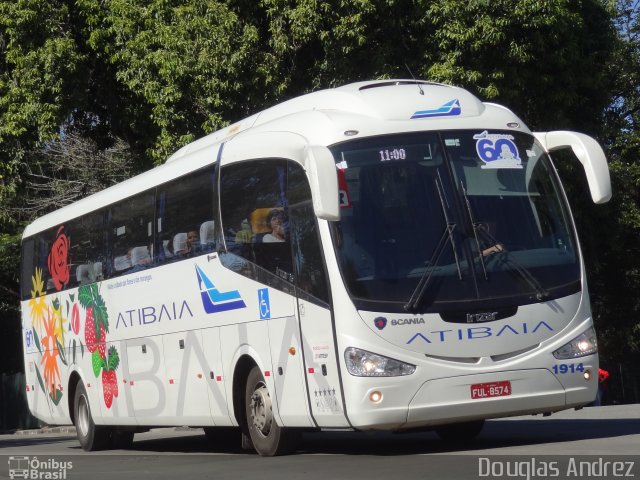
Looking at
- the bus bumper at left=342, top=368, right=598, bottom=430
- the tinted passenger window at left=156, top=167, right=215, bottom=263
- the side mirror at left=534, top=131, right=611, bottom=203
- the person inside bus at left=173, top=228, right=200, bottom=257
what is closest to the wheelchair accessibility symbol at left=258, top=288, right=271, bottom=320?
the tinted passenger window at left=156, top=167, right=215, bottom=263

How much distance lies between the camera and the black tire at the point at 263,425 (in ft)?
40.5

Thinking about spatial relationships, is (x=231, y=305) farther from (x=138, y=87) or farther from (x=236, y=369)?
(x=138, y=87)

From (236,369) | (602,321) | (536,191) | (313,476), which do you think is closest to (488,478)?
(313,476)

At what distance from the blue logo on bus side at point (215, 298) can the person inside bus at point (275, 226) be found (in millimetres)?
940

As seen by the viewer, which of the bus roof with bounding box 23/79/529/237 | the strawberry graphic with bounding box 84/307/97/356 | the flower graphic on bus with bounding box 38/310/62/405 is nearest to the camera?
the bus roof with bounding box 23/79/529/237

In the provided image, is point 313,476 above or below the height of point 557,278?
below

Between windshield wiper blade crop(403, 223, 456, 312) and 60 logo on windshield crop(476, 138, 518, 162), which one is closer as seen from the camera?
windshield wiper blade crop(403, 223, 456, 312)

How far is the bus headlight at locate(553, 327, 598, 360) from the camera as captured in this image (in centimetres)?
1114

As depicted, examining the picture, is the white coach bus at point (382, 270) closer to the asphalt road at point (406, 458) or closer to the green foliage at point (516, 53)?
the asphalt road at point (406, 458)

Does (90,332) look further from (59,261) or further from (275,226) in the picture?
(275,226)

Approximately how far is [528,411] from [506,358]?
57 centimetres

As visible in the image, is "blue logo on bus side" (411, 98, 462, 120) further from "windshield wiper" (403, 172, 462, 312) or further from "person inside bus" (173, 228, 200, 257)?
"person inside bus" (173, 228, 200, 257)

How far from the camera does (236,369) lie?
13.0m

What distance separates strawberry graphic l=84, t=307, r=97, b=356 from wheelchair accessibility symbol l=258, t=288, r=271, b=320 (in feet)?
16.9
